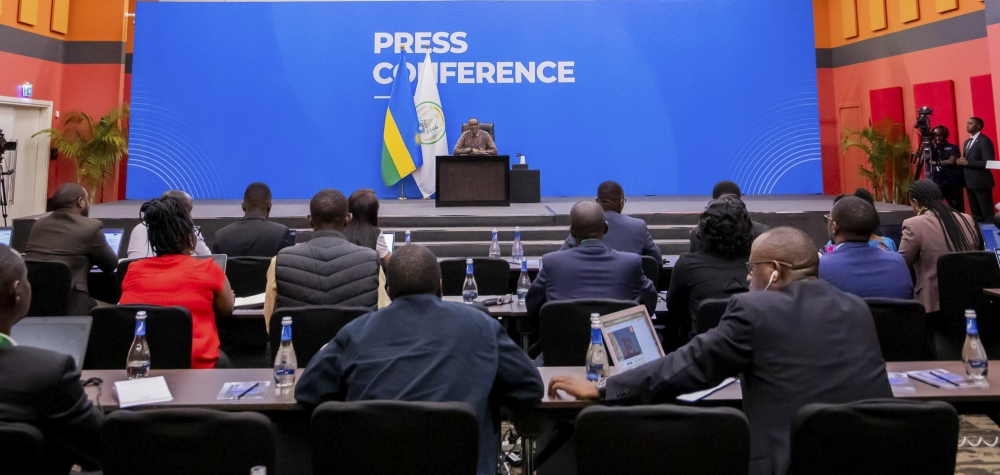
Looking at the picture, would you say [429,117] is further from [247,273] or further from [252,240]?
[247,273]

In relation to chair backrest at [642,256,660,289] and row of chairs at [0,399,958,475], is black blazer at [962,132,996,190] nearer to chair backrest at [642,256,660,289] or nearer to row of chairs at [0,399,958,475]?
chair backrest at [642,256,660,289]

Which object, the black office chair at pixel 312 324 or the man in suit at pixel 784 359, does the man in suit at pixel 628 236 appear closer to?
the black office chair at pixel 312 324

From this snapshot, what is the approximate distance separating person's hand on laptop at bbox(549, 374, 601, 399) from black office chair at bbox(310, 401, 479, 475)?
19.5 inches

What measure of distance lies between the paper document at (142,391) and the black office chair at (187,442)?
1.52 feet

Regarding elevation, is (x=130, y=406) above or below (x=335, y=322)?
below

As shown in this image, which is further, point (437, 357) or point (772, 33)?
point (772, 33)

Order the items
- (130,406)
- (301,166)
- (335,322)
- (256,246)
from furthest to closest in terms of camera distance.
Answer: (301,166)
(256,246)
(335,322)
(130,406)

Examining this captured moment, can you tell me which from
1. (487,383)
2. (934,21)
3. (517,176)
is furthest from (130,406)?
(934,21)

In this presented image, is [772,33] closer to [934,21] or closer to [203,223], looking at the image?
[934,21]

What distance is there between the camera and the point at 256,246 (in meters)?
4.60

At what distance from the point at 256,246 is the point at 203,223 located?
3.68 metres

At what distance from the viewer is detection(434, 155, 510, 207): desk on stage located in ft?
29.9

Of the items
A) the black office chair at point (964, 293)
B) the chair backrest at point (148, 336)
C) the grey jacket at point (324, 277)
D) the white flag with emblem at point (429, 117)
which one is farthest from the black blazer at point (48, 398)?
the white flag with emblem at point (429, 117)

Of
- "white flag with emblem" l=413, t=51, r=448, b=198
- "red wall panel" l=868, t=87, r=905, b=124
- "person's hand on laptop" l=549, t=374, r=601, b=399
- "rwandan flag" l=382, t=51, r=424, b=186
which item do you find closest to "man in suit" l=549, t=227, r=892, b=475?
"person's hand on laptop" l=549, t=374, r=601, b=399
